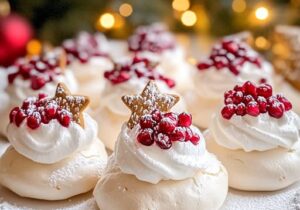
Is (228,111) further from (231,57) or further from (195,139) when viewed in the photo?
(231,57)

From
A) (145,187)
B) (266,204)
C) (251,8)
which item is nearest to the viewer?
(145,187)

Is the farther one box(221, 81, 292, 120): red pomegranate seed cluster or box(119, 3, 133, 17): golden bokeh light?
box(119, 3, 133, 17): golden bokeh light

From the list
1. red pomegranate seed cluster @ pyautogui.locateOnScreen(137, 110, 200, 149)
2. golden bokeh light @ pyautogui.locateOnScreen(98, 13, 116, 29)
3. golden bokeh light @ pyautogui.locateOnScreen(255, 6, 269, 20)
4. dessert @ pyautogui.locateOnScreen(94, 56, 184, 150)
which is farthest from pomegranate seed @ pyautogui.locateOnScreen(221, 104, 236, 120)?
golden bokeh light @ pyautogui.locateOnScreen(98, 13, 116, 29)

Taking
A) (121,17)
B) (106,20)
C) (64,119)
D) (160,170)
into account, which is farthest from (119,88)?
(121,17)

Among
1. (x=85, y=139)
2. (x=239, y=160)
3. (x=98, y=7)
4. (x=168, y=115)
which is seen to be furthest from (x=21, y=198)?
(x=98, y=7)

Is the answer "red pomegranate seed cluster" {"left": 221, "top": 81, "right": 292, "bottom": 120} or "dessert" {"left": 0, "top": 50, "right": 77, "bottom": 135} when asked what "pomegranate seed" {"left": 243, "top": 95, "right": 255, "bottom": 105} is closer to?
"red pomegranate seed cluster" {"left": 221, "top": 81, "right": 292, "bottom": 120}

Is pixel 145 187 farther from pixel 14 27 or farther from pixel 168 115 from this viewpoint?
pixel 14 27

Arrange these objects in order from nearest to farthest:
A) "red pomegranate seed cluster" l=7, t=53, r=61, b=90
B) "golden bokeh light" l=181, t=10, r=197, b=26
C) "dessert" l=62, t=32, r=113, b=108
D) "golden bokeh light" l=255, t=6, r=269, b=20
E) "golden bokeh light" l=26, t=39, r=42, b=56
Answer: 1. "red pomegranate seed cluster" l=7, t=53, r=61, b=90
2. "dessert" l=62, t=32, r=113, b=108
3. "golden bokeh light" l=255, t=6, r=269, b=20
4. "golden bokeh light" l=181, t=10, r=197, b=26
5. "golden bokeh light" l=26, t=39, r=42, b=56
